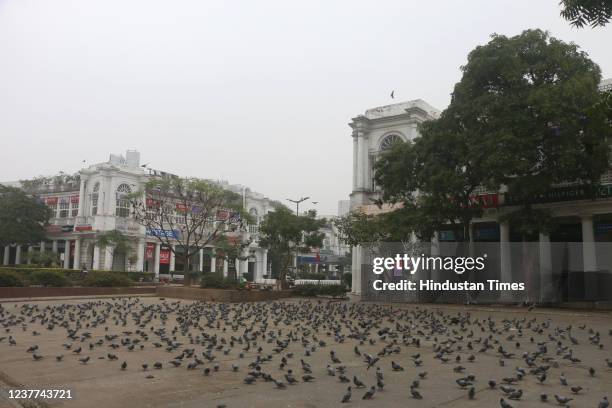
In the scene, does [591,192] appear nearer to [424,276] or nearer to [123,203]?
[424,276]

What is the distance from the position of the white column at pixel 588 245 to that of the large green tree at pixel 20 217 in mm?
58475

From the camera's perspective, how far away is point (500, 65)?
23.3 m

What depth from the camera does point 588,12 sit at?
11625mm

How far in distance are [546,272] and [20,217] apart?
57.7 m

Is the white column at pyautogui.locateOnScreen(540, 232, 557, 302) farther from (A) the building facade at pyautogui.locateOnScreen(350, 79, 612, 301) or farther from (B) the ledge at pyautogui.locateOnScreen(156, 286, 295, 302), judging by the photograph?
(B) the ledge at pyautogui.locateOnScreen(156, 286, 295, 302)

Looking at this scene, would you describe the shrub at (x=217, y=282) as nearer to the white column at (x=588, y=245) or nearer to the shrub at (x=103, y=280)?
the shrub at (x=103, y=280)

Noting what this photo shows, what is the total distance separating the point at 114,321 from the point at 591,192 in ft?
71.5

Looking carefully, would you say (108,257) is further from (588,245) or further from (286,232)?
(588,245)

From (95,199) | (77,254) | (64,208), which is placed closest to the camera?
(95,199)

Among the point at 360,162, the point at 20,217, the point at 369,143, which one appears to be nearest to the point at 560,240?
the point at 360,162

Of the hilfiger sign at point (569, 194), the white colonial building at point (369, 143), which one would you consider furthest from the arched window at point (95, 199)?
the hilfiger sign at point (569, 194)

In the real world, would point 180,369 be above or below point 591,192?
below

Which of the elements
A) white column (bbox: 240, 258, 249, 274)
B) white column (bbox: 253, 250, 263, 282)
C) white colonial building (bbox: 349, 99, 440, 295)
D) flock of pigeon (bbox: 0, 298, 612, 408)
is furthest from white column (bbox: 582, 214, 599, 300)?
white column (bbox: 240, 258, 249, 274)

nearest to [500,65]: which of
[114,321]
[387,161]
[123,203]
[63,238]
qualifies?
[387,161]
